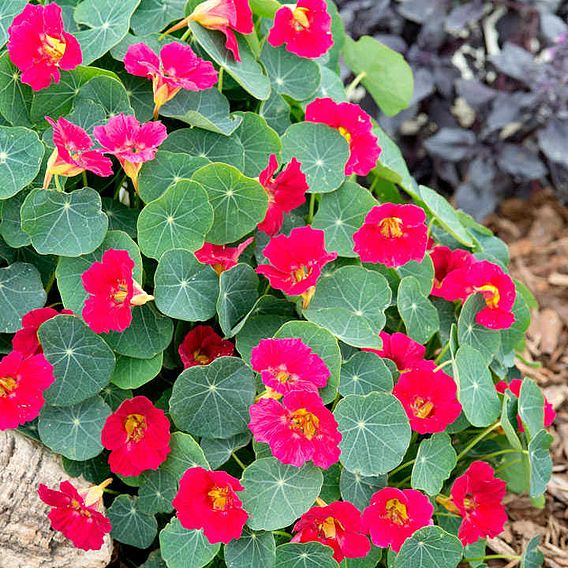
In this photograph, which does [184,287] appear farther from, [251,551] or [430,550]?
[430,550]

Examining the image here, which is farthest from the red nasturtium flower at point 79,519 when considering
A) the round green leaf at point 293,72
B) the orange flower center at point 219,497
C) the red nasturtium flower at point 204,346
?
the round green leaf at point 293,72

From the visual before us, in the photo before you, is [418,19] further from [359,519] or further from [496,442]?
[359,519]

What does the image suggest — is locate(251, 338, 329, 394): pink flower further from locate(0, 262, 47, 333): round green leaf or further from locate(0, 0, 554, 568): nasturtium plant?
locate(0, 262, 47, 333): round green leaf

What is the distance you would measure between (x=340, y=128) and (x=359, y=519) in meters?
0.90

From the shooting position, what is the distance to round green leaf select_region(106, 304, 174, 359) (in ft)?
6.06

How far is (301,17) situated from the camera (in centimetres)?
203

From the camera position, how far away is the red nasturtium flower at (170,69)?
1.82 meters

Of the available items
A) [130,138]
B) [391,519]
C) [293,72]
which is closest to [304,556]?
[391,519]

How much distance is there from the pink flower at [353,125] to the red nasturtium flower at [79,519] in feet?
3.04

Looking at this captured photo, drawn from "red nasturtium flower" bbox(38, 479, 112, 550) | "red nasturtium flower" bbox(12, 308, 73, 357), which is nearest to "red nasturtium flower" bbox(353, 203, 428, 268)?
"red nasturtium flower" bbox(12, 308, 73, 357)

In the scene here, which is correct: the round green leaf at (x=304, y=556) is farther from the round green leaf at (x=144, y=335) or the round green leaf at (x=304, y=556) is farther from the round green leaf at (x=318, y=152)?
the round green leaf at (x=318, y=152)

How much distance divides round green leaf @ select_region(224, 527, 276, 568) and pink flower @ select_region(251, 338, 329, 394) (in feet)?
1.06

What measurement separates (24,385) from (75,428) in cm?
17

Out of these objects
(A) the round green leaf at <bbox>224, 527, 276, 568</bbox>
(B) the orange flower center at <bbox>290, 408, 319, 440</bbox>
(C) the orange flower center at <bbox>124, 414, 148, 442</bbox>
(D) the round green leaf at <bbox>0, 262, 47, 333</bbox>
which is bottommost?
(A) the round green leaf at <bbox>224, 527, 276, 568</bbox>
